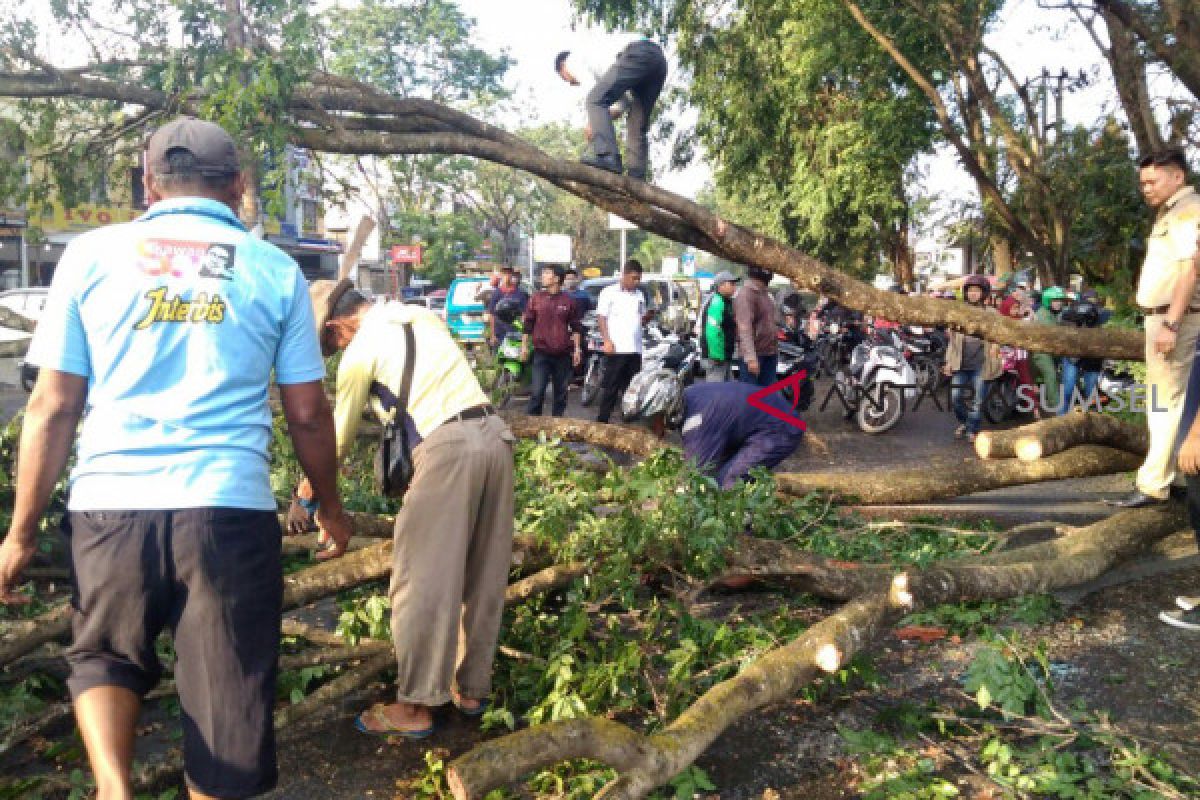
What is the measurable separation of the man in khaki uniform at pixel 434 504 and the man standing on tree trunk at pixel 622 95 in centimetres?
273

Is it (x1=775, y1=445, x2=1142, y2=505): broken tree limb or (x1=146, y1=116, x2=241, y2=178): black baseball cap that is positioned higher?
(x1=146, y1=116, x2=241, y2=178): black baseball cap

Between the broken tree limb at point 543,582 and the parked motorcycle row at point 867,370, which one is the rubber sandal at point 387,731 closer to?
the broken tree limb at point 543,582

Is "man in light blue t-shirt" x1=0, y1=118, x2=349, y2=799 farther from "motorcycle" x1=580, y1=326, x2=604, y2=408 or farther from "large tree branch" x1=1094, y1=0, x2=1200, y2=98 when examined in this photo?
"motorcycle" x1=580, y1=326, x2=604, y2=408

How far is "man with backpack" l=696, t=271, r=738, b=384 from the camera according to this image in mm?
10227

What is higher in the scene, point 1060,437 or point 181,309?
point 181,309

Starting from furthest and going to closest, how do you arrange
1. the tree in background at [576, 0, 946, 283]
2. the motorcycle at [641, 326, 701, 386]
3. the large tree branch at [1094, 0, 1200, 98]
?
1. the tree in background at [576, 0, 946, 283]
2. the motorcycle at [641, 326, 701, 386]
3. the large tree branch at [1094, 0, 1200, 98]

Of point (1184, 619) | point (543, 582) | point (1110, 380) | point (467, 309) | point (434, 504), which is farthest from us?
point (467, 309)

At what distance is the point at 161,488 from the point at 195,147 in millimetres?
844

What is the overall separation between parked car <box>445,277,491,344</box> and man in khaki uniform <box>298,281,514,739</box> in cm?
1286

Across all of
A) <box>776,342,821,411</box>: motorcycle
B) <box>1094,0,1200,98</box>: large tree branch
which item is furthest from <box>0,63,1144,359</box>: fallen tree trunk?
<box>776,342,821,411</box>: motorcycle

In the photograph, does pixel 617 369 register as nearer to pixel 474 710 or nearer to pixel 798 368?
pixel 798 368

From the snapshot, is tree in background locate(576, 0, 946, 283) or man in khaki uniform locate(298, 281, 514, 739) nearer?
man in khaki uniform locate(298, 281, 514, 739)

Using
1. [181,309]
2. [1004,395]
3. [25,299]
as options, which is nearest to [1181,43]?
[1004,395]

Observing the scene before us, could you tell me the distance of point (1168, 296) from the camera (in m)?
4.82
